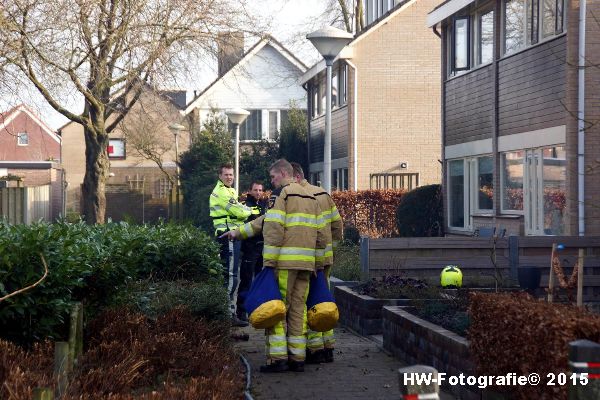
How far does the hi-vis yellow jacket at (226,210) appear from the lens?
1298 centimetres

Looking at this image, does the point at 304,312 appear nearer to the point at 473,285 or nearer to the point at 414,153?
the point at 473,285

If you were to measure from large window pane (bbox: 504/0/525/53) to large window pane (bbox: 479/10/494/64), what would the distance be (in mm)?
795

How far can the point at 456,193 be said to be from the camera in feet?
80.6

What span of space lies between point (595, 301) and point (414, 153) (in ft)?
61.7

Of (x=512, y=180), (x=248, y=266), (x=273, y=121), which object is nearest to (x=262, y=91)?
(x=273, y=121)

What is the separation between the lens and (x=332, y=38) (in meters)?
15.6

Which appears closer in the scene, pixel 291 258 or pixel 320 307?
pixel 291 258

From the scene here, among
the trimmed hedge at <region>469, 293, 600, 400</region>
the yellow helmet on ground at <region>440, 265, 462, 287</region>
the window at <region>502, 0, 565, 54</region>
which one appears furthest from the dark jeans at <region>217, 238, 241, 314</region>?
the window at <region>502, 0, 565, 54</region>

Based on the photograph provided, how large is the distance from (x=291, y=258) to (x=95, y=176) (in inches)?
636

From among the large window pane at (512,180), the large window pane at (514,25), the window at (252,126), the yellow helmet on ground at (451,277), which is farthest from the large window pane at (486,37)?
the window at (252,126)

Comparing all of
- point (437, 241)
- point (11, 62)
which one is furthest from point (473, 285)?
point (11, 62)

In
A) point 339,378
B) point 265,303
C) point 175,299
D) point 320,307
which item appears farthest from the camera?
point 175,299

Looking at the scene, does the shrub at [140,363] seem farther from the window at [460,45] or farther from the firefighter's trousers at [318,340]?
the window at [460,45]

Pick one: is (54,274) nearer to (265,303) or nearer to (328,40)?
(265,303)
